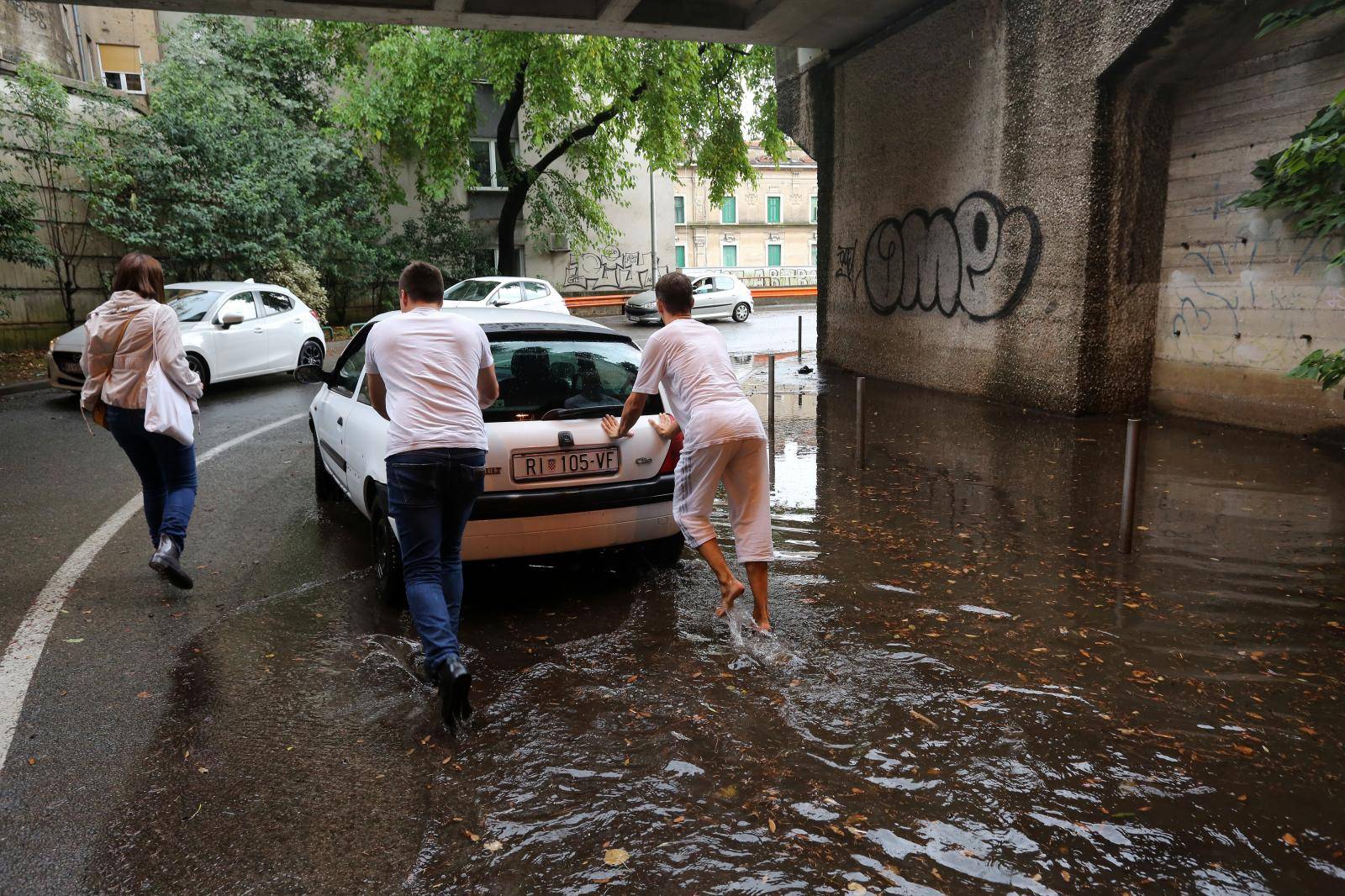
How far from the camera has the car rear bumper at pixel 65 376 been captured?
11.6 m

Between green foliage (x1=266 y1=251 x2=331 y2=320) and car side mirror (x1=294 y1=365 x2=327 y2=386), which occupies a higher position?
green foliage (x1=266 y1=251 x2=331 y2=320)

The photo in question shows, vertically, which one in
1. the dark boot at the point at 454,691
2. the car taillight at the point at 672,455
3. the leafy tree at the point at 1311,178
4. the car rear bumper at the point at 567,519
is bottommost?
the dark boot at the point at 454,691

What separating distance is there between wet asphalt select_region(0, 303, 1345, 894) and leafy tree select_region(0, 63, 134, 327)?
14.1 m

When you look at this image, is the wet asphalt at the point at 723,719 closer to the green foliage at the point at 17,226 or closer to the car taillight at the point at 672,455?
the car taillight at the point at 672,455

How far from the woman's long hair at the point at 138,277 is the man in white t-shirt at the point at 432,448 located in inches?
85.4

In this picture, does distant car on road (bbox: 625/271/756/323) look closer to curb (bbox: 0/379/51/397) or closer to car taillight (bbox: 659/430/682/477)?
curb (bbox: 0/379/51/397)

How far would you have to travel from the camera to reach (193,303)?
44.6 ft

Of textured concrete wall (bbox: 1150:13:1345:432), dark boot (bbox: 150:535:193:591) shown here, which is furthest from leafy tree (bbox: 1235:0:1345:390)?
dark boot (bbox: 150:535:193:591)

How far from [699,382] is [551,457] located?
861mm

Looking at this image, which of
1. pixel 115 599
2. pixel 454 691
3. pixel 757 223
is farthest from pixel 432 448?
pixel 757 223

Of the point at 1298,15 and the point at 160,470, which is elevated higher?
the point at 1298,15

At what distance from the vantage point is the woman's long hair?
5223 millimetres

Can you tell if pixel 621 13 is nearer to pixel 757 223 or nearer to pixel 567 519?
pixel 567 519

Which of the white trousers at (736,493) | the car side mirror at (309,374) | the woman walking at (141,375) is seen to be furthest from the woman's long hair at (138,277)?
the white trousers at (736,493)
